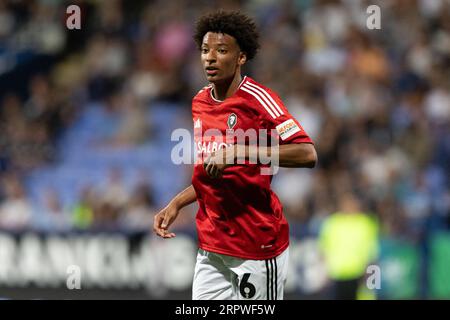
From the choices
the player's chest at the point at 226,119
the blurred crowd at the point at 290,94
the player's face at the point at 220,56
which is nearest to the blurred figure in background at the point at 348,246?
the blurred crowd at the point at 290,94

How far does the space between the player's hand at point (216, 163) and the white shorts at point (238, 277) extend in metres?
0.69

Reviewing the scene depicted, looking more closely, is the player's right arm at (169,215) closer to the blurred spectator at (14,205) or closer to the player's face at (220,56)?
the player's face at (220,56)

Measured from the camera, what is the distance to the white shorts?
5355mm

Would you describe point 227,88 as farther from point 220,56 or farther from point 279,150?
point 279,150

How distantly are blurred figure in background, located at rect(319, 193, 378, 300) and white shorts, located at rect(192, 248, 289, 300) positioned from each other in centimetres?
440

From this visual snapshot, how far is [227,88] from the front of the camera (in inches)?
214

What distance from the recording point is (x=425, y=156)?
11266 mm

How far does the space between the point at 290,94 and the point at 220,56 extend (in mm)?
6848

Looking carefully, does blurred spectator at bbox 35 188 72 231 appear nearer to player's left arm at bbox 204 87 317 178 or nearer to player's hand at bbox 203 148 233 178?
player's left arm at bbox 204 87 317 178

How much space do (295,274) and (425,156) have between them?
2.47 metres

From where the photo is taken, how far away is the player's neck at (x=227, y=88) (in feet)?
17.7

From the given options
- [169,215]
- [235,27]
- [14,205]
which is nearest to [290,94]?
[14,205]
